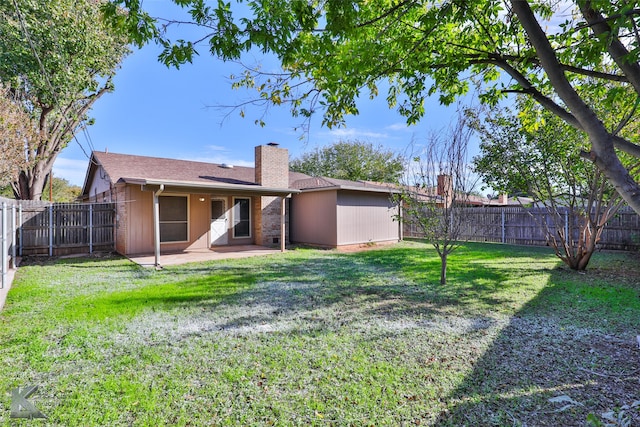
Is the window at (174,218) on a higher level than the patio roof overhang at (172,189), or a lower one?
lower

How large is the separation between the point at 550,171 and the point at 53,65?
18500mm

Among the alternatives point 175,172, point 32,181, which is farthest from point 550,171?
point 32,181

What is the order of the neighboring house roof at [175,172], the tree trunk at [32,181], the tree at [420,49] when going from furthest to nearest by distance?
1. the tree trunk at [32,181]
2. the neighboring house roof at [175,172]
3. the tree at [420,49]

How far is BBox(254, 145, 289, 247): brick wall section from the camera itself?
42.1 ft

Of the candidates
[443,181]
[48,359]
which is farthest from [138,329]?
[443,181]

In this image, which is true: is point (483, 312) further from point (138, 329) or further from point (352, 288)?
point (138, 329)

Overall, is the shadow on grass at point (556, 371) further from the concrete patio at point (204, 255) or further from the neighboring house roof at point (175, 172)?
the neighboring house roof at point (175, 172)

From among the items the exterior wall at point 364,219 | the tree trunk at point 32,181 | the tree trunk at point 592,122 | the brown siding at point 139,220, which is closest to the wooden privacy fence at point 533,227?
the exterior wall at point 364,219

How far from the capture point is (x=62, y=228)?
10492mm

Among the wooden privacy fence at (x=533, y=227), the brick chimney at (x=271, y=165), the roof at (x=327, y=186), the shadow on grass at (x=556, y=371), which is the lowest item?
the shadow on grass at (x=556, y=371)

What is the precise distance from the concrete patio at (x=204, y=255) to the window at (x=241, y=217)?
88cm

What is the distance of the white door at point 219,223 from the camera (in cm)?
1196

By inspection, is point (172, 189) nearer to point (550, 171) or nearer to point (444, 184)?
point (444, 184)

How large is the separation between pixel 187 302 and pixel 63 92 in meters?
13.7
